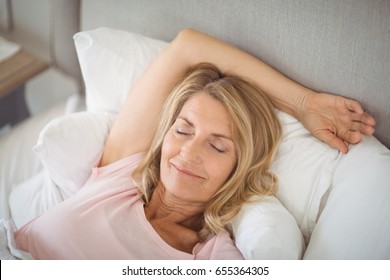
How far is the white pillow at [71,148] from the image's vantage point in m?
1.01

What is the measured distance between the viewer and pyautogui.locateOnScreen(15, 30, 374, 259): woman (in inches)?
34.7

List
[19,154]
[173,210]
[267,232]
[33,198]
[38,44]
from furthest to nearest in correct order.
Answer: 1. [38,44]
2. [19,154]
3. [33,198]
4. [173,210]
5. [267,232]

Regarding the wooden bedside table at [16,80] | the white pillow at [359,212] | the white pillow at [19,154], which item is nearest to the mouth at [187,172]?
the white pillow at [359,212]

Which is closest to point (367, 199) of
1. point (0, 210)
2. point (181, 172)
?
point (181, 172)

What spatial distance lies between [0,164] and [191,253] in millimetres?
599

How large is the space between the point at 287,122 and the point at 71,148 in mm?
460

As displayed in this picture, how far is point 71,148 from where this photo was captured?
3.35 ft

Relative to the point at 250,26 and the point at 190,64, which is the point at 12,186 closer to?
the point at 190,64

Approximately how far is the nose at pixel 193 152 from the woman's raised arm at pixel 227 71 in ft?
0.49

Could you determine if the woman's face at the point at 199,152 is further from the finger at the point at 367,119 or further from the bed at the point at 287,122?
the finger at the point at 367,119

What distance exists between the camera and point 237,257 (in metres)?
0.86

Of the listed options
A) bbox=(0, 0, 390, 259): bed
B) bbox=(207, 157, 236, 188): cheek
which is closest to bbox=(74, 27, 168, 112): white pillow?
bbox=(0, 0, 390, 259): bed

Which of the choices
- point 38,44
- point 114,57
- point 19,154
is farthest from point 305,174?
point 38,44

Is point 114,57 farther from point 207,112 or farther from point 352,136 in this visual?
point 352,136
